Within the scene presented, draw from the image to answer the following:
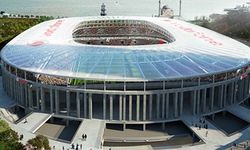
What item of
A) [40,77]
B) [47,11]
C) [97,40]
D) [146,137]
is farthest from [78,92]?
[47,11]

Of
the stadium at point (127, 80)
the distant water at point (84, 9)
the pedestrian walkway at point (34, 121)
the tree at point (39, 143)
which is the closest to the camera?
the tree at point (39, 143)

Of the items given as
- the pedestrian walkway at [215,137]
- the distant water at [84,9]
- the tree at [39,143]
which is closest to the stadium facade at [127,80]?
the pedestrian walkway at [215,137]

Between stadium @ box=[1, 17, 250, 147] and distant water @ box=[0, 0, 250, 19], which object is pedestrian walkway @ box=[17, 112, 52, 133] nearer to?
stadium @ box=[1, 17, 250, 147]

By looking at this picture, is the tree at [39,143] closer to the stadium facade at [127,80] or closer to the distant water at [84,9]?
the stadium facade at [127,80]

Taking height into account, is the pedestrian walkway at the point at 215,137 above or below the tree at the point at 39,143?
below

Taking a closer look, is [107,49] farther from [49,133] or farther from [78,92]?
[49,133]

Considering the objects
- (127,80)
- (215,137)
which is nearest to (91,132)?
(127,80)

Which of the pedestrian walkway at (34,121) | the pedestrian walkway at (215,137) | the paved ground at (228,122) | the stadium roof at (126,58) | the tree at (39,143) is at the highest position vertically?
the stadium roof at (126,58)

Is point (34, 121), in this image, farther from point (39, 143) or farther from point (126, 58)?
point (126, 58)
